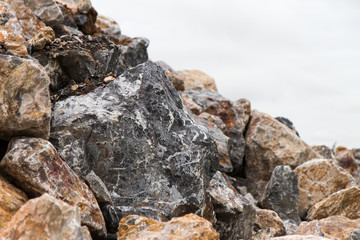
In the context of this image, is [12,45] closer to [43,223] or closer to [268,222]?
[43,223]

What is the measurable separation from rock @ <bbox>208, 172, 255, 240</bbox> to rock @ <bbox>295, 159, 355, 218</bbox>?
849 cm

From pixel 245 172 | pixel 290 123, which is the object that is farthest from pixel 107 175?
pixel 290 123

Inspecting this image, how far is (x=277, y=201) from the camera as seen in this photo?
55.4ft

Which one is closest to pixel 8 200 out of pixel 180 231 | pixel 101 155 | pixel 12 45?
pixel 101 155

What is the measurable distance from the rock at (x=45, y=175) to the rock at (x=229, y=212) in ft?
12.3

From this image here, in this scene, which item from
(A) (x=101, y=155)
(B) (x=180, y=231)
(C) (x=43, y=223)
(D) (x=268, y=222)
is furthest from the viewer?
(D) (x=268, y=222)

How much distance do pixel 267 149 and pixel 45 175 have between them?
47.7 feet

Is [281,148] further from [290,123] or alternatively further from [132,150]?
[132,150]

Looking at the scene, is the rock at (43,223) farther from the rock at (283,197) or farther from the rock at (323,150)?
the rock at (323,150)

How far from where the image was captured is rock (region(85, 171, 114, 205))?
27.6 ft

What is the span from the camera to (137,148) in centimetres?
905

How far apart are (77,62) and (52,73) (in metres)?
0.72

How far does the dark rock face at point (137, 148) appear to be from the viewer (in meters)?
8.81

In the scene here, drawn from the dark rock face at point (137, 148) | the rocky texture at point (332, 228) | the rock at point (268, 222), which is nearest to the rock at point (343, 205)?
the rocky texture at point (332, 228)
